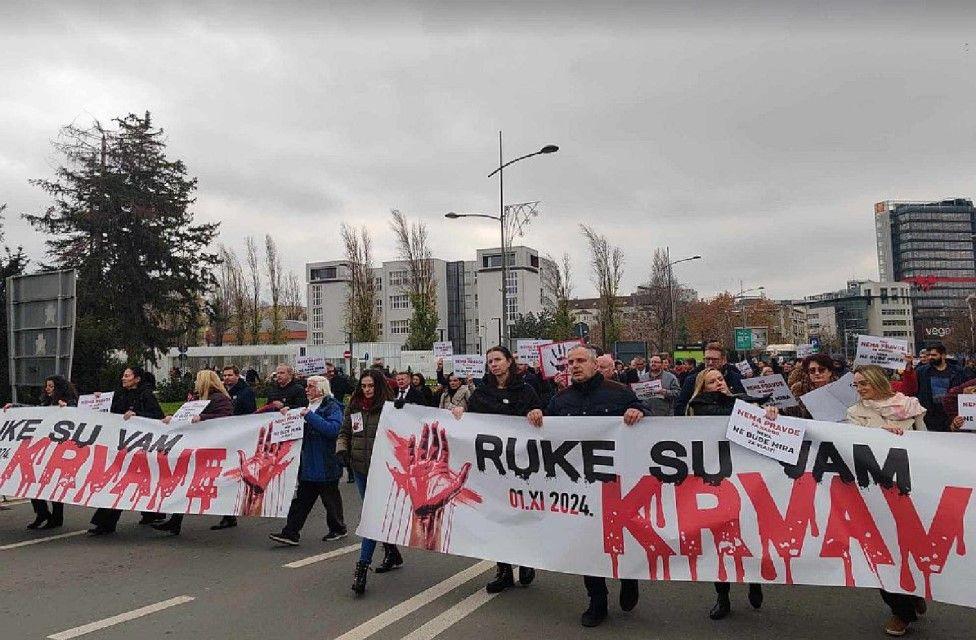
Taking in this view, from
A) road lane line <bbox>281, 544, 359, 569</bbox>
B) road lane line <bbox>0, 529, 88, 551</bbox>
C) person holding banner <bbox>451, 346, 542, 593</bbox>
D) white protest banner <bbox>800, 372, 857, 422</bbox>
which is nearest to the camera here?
person holding banner <bbox>451, 346, 542, 593</bbox>

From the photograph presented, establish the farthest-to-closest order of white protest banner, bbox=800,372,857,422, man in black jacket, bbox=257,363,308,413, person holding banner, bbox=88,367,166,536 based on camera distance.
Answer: man in black jacket, bbox=257,363,308,413, person holding banner, bbox=88,367,166,536, white protest banner, bbox=800,372,857,422

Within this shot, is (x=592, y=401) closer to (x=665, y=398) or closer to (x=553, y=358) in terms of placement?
(x=665, y=398)

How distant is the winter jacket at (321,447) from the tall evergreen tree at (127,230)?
32.0 metres

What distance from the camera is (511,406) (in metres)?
6.06

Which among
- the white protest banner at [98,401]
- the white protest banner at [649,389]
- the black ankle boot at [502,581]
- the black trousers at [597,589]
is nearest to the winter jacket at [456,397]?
the white protest banner at [649,389]

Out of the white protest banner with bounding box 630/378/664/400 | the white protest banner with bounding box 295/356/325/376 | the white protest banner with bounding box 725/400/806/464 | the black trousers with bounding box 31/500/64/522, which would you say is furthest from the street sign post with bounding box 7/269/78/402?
the white protest banner with bounding box 725/400/806/464

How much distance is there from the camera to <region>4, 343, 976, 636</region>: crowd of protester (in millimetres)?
5277

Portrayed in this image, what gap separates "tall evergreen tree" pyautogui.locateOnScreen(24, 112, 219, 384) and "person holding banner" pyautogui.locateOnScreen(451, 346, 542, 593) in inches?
1341

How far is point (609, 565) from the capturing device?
16.7ft

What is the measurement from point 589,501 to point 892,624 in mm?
1954

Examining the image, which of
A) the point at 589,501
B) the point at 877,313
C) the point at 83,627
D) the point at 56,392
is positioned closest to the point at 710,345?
the point at 589,501

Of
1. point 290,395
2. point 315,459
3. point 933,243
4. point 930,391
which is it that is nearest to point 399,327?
point 290,395

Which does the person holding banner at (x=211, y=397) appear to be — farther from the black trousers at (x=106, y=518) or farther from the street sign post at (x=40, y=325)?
the street sign post at (x=40, y=325)

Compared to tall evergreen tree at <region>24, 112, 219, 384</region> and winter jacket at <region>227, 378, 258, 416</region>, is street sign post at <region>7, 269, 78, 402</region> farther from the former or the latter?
tall evergreen tree at <region>24, 112, 219, 384</region>
